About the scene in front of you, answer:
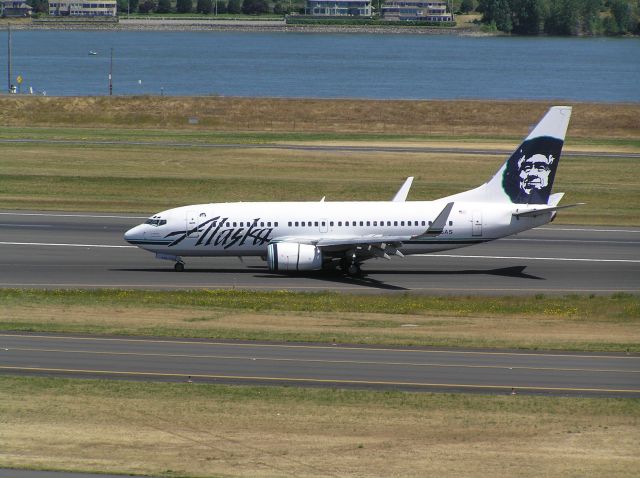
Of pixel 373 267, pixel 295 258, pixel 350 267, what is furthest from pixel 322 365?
pixel 373 267

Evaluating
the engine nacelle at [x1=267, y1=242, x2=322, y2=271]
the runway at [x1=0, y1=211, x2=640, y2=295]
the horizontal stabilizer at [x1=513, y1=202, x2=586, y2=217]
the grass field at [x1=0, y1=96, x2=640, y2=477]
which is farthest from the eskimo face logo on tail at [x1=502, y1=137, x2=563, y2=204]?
the engine nacelle at [x1=267, y1=242, x2=322, y2=271]

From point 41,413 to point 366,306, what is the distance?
2053cm

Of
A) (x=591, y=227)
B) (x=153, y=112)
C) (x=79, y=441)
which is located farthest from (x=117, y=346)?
(x=153, y=112)

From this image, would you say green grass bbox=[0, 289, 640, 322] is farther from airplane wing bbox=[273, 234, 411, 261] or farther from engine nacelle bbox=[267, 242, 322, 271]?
engine nacelle bbox=[267, 242, 322, 271]

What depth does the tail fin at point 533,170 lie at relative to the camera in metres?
58.2

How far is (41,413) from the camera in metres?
31.3

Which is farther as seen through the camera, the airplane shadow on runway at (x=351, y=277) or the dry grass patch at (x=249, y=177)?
the dry grass patch at (x=249, y=177)

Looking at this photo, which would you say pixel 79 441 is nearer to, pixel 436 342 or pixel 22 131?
pixel 436 342

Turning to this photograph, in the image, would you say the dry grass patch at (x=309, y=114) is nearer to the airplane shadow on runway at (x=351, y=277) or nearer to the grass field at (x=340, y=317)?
the airplane shadow on runway at (x=351, y=277)

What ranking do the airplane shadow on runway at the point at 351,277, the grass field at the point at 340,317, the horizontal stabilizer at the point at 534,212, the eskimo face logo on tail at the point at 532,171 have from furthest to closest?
1. the eskimo face logo on tail at the point at 532,171
2. the horizontal stabilizer at the point at 534,212
3. the airplane shadow on runway at the point at 351,277
4. the grass field at the point at 340,317

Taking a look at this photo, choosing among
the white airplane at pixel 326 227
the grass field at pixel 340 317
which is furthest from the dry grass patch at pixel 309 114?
the grass field at pixel 340 317

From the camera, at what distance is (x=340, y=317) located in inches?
1823

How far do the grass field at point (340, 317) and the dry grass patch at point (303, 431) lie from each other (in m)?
7.84

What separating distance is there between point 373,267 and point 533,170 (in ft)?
33.6
